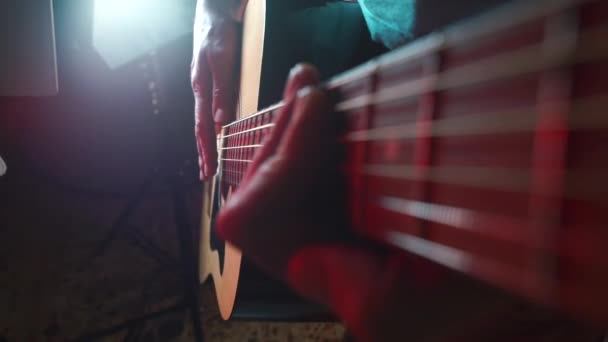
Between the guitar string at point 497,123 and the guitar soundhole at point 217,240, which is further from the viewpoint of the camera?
the guitar soundhole at point 217,240

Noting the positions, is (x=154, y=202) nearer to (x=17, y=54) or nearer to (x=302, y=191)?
(x=17, y=54)

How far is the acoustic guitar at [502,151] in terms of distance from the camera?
0.14 m

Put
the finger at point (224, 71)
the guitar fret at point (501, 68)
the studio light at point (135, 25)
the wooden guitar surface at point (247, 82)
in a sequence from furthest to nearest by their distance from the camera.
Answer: the studio light at point (135, 25) → the finger at point (224, 71) → the wooden guitar surface at point (247, 82) → the guitar fret at point (501, 68)

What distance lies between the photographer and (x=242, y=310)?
0.86 m

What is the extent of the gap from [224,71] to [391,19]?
1.51 feet

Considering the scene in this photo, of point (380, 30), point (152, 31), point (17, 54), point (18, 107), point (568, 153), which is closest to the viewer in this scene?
point (568, 153)

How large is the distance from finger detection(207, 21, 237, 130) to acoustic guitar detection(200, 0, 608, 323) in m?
0.65

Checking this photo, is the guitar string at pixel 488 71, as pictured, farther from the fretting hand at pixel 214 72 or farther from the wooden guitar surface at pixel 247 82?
the fretting hand at pixel 214 72

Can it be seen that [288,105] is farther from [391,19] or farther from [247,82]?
[247,82]

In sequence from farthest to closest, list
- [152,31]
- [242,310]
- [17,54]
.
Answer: [152,31], [17,54], [242,310]

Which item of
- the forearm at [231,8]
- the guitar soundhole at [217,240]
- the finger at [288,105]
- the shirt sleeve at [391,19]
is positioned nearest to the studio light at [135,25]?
the forearm at [231,8]

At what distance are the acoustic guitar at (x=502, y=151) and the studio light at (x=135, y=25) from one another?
3.81 feet

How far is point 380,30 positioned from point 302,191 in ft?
1.22

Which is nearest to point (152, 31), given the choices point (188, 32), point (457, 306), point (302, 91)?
point (188, 32)
